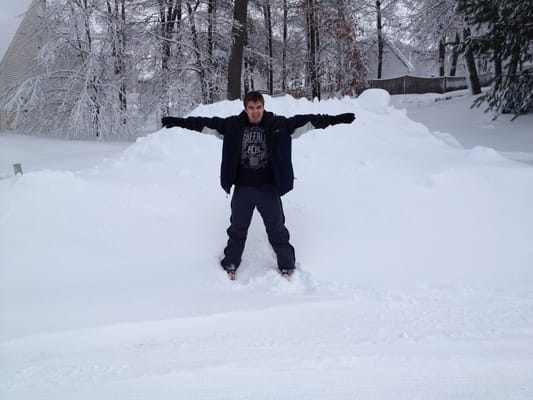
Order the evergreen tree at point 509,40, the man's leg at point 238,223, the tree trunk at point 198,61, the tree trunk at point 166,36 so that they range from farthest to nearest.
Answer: the tree trunk at point 198,61
the tree trunk at point 166,36
the evergreen tree at point 509,40
the man's leg at point 238,223

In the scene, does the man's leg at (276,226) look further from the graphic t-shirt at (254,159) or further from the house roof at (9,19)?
the house roof at (9,19)

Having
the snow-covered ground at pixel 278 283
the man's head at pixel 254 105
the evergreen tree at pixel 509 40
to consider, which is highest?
the evergreen tree at pixel 509 40

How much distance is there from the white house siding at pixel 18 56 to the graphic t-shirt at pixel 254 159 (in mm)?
15474

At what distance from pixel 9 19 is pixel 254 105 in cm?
1902

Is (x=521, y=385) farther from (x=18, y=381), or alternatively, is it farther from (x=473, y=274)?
(x=18, y=381)

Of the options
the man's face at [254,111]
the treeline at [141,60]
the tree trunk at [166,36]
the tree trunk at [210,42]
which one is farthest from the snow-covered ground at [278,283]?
the tree trunk at [210,42]

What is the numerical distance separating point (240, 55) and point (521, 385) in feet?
39.9

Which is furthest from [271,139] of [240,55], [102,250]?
[240,55]

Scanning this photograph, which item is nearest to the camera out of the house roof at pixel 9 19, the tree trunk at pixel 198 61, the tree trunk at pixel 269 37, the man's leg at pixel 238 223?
the man's leg at pixel 238 223

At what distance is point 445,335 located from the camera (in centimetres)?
258

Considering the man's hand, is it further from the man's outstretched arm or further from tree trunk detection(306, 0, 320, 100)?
tree trunk detection(306, 0, 320, 100)

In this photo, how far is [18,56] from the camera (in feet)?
54.9

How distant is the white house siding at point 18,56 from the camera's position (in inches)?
615

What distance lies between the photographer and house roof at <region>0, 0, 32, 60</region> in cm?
1628
